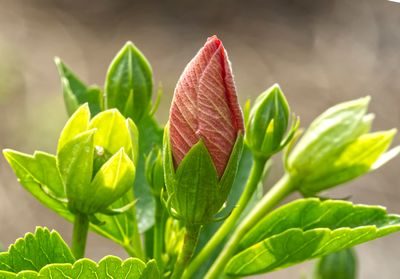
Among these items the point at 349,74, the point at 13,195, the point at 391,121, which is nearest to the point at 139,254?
the point at 13,195

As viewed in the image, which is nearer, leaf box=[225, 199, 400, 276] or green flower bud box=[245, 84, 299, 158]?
leaf box=[225, 199, 400, 276]

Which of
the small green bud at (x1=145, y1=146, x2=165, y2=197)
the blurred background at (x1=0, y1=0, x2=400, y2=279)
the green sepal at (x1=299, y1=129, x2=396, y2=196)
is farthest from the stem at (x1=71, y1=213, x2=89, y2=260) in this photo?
the blurred background at (x1=0, y1=0, x2=400, y2=279)

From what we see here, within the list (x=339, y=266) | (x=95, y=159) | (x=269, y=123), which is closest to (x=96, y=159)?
(x=95, y=159)

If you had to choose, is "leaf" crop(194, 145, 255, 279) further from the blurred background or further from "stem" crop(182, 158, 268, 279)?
the blurred background

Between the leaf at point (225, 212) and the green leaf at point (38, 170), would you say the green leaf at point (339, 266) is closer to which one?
the leaf at point (225, 212)

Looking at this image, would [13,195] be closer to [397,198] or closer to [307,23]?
[397,198]

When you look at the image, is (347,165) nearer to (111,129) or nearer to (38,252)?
(111,129)
